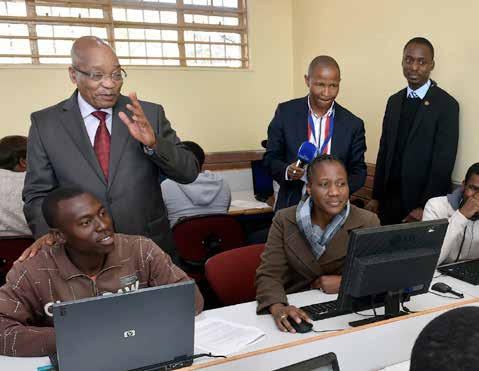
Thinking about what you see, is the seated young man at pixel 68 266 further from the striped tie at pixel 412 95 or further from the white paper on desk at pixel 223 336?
the striped tie at pixel 412 95

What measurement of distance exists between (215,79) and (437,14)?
80.1 inches

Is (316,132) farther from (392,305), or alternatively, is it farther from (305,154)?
(392,305)

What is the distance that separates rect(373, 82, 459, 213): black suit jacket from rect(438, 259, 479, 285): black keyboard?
30.1 inches

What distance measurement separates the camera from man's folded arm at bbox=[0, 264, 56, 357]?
130 centimetres

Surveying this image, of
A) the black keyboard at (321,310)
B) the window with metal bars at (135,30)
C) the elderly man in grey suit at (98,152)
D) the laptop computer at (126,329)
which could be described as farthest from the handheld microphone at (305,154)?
the window with metal bars at (135,30)

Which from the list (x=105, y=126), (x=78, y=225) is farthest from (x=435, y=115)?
(x=78, y=225)

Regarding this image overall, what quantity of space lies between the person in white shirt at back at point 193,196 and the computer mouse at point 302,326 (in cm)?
154

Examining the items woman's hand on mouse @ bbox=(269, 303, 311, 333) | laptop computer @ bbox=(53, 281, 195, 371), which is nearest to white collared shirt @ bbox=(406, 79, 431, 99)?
woman's hand on mouse @ bbox=(269, 303, 311, 333)

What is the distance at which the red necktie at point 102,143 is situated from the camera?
5.71 feet

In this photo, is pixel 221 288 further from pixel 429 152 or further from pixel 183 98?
pixel 183 98

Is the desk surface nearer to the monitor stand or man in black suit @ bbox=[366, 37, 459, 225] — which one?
the monitor stand

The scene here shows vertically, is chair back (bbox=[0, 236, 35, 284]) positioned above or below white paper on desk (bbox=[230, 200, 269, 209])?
above

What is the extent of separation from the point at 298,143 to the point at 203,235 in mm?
768

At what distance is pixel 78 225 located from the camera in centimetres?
148
